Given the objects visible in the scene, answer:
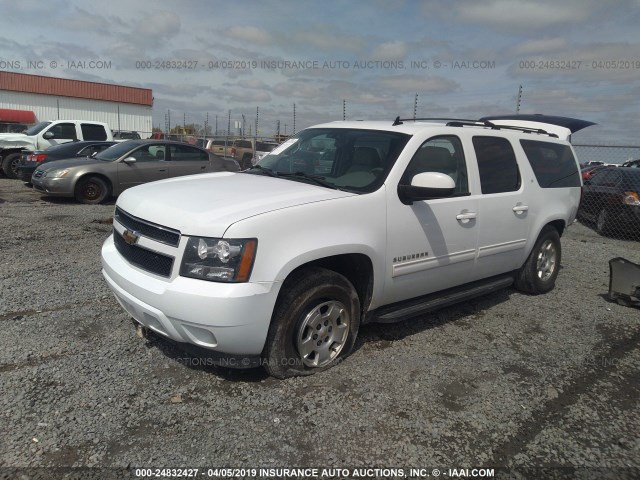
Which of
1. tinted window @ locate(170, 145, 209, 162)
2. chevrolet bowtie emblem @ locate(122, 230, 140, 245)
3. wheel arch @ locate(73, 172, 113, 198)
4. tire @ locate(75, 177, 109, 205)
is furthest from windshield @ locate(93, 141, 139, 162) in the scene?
chevrolet bowtie emblem @ locate(122, 230, 140, 245)

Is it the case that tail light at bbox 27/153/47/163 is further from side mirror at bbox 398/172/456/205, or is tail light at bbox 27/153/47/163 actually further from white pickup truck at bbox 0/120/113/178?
side mirror at bbox 398/172/456/205

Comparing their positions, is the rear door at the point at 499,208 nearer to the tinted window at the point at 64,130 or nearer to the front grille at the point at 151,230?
the front grille at the point at 151,230

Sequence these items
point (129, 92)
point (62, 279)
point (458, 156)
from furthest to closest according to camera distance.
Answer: point (129, 92) → point (62, 279) → point (458, 156)

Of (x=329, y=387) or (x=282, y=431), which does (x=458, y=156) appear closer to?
(x=329, y=387)

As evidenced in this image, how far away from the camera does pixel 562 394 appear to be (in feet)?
11.0

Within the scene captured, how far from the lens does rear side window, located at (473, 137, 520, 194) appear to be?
439cm

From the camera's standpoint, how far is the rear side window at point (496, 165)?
439cm

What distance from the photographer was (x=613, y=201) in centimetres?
977

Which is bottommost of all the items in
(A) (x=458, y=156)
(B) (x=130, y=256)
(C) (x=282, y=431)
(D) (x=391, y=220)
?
(C) (x=282, y=431)

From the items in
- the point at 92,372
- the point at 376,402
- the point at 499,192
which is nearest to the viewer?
the point at 376,402

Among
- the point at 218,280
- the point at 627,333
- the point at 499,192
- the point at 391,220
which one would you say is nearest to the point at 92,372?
the point at 218,280

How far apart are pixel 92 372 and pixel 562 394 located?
3.27 metres

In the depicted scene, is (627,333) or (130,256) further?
(627,333)

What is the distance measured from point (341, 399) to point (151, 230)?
1.66 meters
